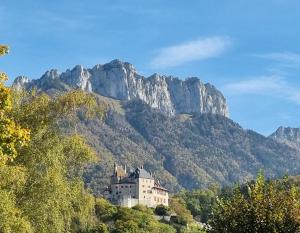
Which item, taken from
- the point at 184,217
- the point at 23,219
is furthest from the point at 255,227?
the point at 184,217

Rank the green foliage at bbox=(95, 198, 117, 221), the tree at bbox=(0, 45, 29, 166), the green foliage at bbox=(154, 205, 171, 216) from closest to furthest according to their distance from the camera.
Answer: the tree at bbox=(0, 45, 29, 166)
the green foliage at bbox=(95, 198, 117, 221)
the green foliage at bbox=(154, 205, 171, 216)

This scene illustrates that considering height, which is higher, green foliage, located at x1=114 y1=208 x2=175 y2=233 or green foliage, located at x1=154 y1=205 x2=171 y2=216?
green foliage, located at x1=154 y1=205 x2=171 y2=216

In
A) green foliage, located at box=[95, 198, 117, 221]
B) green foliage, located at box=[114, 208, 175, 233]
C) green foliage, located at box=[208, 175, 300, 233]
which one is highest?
green foliage, located at box=[95, 198, 117, 221]

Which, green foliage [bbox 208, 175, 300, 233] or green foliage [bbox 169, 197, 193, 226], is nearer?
green foliage [bbox 208, 175, 300, 233]

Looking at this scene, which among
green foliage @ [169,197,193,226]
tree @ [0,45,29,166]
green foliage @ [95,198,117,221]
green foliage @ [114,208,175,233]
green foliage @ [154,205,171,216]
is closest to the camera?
tree @ [0,45,29,166]

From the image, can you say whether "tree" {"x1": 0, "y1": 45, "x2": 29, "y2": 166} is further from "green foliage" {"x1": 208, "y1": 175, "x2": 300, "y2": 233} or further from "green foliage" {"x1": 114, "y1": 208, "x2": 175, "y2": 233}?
"green foliage" {"x1": 114, "y1": 208, "x2": 175, "y2": 233}

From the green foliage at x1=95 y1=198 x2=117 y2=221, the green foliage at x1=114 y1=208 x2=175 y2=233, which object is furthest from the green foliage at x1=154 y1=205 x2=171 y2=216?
the green foliage at x1=95 y1=198 x2=117 y2=221

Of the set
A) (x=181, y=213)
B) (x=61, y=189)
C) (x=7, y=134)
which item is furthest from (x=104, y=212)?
(x=7, y=134)

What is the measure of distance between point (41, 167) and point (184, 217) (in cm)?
12550

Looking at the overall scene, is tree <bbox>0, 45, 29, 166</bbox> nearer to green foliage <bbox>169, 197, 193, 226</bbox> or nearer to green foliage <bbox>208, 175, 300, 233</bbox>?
green foliage <bbox>208, 175, 300, 233</bbox>

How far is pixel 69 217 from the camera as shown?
3017 centimetres

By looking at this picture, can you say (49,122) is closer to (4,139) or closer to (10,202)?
(10,202)

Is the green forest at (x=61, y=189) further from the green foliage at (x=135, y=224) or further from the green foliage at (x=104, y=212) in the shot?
the green foliage at (x=104, y=212)

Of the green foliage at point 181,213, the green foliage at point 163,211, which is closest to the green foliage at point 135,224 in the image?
the green foliage at point 181,213
